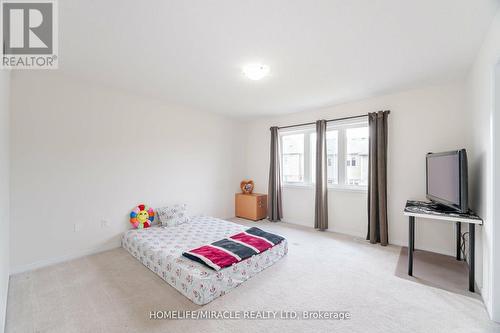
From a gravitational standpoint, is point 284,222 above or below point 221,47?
below

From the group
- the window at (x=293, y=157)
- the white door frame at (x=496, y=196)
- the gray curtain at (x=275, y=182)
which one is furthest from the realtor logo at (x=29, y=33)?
the window at (x=293, y=157)

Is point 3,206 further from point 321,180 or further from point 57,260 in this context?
point 321,180

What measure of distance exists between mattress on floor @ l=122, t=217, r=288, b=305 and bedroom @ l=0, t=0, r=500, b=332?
0.02m

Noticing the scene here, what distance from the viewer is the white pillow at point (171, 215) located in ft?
12.0

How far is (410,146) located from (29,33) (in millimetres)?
4832

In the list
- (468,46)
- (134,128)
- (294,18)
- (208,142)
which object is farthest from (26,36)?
(468,46)

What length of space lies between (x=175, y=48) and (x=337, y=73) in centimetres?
196

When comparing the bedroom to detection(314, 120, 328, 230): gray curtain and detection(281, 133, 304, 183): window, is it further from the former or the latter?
detection(281, 133, 304, 183): window

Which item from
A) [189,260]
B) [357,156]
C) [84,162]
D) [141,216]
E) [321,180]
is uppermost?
[357,156]

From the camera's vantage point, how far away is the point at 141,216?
139 inches

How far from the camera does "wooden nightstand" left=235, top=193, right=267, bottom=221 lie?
495 cm

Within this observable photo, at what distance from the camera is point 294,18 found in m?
1.71

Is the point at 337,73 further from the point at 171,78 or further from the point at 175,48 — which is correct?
the point at 171,78

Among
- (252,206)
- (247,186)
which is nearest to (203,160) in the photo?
(247,186)
